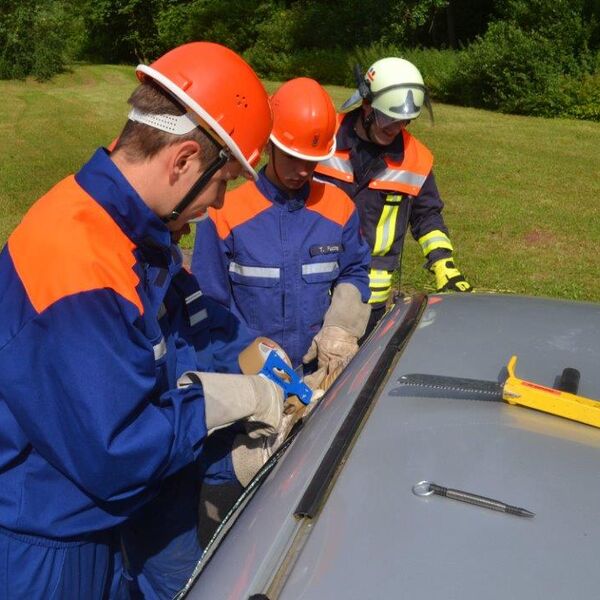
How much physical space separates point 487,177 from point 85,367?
11430mm

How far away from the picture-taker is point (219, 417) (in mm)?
1910

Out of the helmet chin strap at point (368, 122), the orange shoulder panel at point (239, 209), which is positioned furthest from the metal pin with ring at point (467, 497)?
the helmet chin strap at point (368, 122)

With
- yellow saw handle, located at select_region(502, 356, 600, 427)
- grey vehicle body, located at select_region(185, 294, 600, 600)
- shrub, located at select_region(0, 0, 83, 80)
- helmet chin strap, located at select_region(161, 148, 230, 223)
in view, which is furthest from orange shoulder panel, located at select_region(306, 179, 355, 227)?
shrub, located at select_region(0, 0, 83, 80)

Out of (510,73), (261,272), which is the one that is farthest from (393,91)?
(510,73)

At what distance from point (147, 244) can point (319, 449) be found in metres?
0.61

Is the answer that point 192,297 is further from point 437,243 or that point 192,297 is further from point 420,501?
point 437,243

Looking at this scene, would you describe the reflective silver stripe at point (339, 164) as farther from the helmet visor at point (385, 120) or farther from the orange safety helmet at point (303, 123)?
the orange safety helmet at point (303, 123)

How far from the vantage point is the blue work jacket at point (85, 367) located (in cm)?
148

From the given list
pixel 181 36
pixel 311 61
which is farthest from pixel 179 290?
pixel 181 36

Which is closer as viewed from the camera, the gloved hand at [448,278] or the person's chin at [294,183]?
the person's chin at [294,183]

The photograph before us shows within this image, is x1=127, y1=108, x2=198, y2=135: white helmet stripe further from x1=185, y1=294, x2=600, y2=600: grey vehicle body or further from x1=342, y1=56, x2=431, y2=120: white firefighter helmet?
x1=342, y1=56, x2=431, y2=120: white firefighter helmet

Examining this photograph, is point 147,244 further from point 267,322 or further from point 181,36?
point 181,36

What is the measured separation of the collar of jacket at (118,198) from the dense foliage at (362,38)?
17505 mm

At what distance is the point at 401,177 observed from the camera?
3.71m
